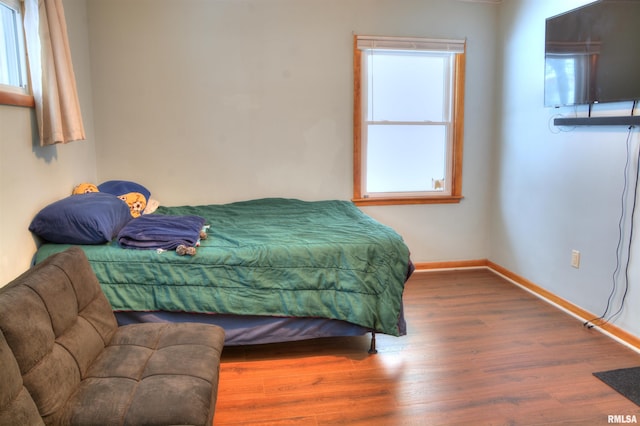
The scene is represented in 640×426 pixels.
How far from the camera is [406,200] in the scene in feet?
13.6

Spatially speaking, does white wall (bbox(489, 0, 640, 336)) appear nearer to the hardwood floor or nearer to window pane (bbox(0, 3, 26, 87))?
the hardwood floor

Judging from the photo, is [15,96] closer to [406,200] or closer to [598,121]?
[406,200]

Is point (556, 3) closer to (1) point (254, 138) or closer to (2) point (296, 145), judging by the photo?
(2) point (296, 145)

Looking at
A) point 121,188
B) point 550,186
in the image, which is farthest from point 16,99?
point 550,186

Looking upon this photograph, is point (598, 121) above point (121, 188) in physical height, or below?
above

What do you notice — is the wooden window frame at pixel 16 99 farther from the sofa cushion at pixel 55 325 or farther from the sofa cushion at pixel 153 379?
the sofa cushion at pixel 153 379

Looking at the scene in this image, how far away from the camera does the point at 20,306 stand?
4.84 ft

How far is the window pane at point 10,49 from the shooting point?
2406mm

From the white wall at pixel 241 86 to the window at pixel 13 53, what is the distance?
111cm

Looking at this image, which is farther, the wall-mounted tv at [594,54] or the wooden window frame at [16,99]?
the wall-mounted tv at [594,54]

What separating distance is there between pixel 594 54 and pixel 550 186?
996 millimetres

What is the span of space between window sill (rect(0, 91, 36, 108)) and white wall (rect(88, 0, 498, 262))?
4.07 ft

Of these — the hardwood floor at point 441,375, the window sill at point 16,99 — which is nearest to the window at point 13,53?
the window sill at point 16,99

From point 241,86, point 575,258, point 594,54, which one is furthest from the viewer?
point 241,86
